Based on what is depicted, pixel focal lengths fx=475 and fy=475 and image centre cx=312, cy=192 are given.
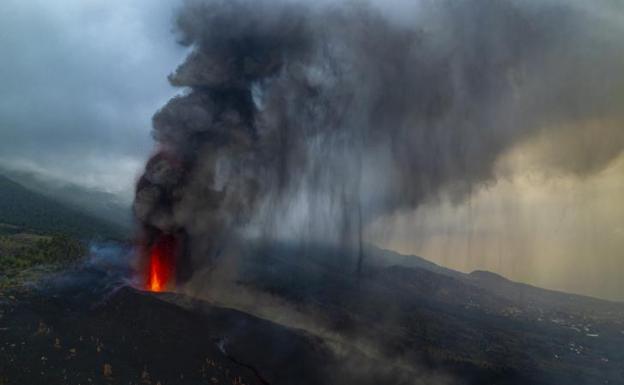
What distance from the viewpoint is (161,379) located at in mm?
38562

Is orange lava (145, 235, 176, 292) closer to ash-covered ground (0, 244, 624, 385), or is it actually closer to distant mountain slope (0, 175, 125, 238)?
ash-covered ground (0, 244, 624, 385)

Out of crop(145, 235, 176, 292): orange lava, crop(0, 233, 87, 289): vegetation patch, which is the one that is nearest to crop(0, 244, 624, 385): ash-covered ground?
crop(145, 235, 176, 292): orange lava

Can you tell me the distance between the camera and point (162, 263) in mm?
71125

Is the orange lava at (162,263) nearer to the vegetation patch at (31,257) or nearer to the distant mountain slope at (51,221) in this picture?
the vegetation patch at (31,257)

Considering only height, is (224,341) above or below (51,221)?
below

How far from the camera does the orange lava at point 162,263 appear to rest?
69562 millimetres

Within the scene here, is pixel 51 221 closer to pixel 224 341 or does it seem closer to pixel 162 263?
pixel 162 263

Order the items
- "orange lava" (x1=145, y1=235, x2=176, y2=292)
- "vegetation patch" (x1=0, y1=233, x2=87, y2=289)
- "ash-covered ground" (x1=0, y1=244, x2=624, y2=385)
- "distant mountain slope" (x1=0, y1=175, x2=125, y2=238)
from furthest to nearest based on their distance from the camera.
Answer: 1. "distant mountain slope" (x1=0, y1=175, x2=125, y2=238)
2. "orange lava" (x1=145, y1=235, x2=176, y2=292)
3. "vegetation patch" (x1=0, y1=233, x2=87, y2=289)
4. "ash-covered ground" (x1=0, y1=244, x2=624, y2=385)

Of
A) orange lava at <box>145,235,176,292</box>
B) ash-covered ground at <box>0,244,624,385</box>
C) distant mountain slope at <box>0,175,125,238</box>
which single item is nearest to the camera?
ash-covered ground at <box>0,244,624,385</box>

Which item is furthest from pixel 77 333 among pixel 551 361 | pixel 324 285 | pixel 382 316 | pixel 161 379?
pixel 551 361

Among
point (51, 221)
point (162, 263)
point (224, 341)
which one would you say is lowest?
point (224, 341)

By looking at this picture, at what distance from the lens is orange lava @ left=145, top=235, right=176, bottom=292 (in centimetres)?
6956

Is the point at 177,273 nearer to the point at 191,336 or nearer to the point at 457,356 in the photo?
the point at 191,336

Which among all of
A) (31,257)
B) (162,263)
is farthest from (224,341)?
(31,257)
